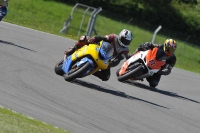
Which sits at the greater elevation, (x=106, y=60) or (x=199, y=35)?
(x=106, y=60)

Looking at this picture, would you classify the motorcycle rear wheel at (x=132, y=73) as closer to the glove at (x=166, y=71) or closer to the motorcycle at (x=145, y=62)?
the motorcycle at (x=145, y=62)

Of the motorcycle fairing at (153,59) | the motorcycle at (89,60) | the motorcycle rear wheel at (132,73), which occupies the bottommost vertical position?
the motorcycle rear wheel at (132,73)

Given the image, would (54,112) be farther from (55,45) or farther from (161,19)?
(161,19)

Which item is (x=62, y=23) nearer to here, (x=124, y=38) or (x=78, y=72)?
(x=124, y=38)

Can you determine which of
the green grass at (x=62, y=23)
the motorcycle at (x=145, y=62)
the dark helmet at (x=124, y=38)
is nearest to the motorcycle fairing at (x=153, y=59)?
the motorcycle at (x=145, y=62)

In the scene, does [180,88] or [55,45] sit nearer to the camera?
[180,88]

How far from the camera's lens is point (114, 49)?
15.7 metres

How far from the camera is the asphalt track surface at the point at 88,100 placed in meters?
10.3

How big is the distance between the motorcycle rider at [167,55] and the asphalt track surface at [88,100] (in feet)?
0.98

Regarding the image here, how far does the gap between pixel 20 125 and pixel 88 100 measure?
3.94m

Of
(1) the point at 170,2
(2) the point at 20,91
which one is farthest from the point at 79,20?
(2) the point at 20,91

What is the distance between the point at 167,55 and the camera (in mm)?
17109

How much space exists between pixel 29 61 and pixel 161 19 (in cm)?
2756

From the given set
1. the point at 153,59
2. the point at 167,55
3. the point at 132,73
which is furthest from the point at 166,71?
the point at 132,73
